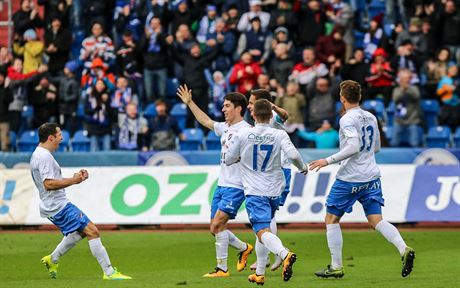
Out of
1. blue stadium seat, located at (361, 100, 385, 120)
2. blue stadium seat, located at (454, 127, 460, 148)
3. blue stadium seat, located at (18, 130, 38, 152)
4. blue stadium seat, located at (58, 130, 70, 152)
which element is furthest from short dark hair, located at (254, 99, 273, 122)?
blue stadium seat, located at (18, 130, 38, 152)

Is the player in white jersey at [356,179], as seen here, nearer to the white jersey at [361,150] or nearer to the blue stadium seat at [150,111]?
the white jersey at [361,150]

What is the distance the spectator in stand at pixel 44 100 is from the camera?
28.4m

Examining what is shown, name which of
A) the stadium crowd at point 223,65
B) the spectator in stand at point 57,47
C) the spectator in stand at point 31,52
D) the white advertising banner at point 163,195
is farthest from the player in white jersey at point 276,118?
the spectator in stand at point 31,52

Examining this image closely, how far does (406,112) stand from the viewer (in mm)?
25953

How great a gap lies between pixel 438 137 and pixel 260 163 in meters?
13.7

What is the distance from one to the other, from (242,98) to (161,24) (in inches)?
586

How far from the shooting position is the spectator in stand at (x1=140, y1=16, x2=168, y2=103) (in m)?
27.9

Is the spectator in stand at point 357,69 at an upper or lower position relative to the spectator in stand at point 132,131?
upper

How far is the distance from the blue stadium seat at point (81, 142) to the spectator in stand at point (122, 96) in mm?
1086

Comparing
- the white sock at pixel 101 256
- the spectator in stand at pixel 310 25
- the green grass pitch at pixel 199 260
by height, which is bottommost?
the green grass pitch at pixel 199 260

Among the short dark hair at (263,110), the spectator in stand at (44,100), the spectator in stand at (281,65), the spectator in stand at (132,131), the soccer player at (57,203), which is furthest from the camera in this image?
the spectator in stand at (44,100)

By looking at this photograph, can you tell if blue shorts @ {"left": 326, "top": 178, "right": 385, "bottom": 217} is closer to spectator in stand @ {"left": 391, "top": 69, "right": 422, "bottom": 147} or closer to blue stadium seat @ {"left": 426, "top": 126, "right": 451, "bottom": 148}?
spectator in stand @ {"left": 391, "top": 69, "right": 422, "bottom": 147}

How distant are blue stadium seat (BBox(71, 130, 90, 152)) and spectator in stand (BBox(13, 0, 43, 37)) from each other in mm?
3797

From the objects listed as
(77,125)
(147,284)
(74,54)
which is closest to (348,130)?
(147,284)
